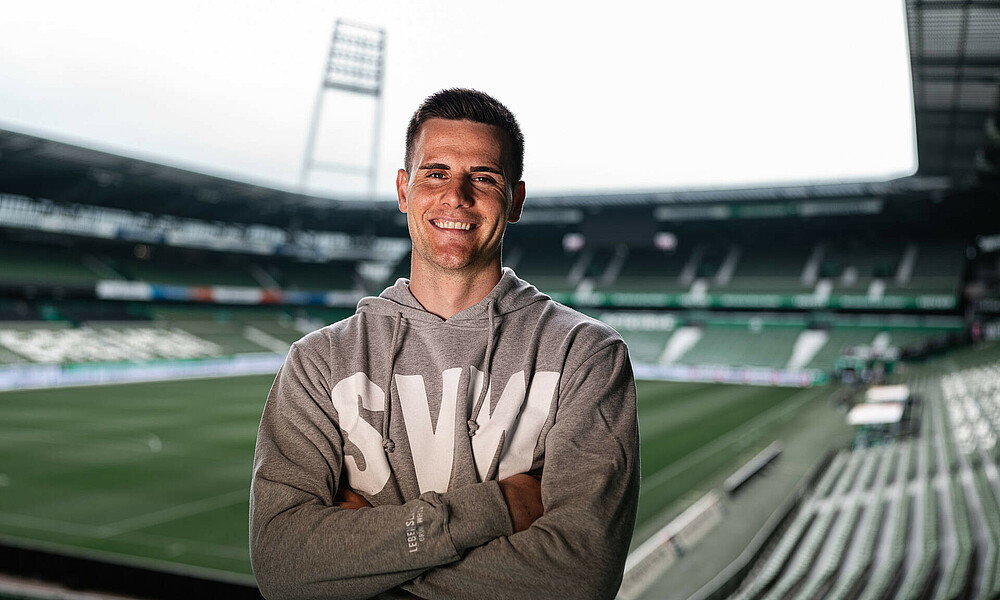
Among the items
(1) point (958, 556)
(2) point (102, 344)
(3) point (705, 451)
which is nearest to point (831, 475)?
(3) point (705, 451)

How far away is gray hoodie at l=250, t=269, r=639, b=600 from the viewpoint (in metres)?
1.75

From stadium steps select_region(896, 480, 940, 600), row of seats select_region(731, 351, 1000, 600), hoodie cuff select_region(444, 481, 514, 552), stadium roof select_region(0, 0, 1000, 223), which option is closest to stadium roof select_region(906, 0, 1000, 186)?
stadium roof select_region(0, 0, 1000, 223)

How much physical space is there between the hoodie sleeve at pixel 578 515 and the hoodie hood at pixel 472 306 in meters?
0.26

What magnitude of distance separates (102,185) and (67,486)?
23775 millimetres

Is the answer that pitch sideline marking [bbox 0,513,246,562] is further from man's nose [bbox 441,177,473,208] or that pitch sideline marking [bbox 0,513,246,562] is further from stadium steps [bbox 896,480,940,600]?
man's nose [bbox 441,177,473,208]

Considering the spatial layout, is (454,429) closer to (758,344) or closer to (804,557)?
(804,557)

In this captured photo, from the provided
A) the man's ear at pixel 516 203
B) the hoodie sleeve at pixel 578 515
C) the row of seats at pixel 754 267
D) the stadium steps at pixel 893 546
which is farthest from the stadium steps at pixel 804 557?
the row of seats at pixel 754 267

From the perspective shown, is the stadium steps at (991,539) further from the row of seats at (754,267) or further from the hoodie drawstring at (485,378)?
the row of seats at (754,267)

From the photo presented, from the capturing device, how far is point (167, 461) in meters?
15.0

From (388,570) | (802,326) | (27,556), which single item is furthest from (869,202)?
(388,570)

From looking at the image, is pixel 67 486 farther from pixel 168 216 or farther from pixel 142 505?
pixel 168 216

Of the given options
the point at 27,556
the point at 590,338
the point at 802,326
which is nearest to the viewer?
the point at 590,338

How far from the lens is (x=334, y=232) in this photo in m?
47.3

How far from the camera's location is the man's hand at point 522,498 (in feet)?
5.94
